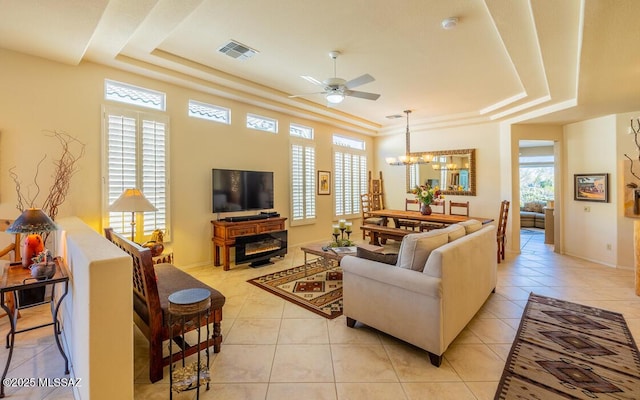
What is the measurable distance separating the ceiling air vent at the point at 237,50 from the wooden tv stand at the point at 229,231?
2.52m

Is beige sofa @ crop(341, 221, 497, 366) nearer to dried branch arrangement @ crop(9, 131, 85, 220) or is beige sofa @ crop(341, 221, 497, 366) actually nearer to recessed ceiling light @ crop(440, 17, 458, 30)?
recessed ceiling light @ crop(440, 17, 458, 30)

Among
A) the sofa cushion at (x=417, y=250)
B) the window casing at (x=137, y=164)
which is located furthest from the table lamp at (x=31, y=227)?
the sofa cushion at (x=417, y=250)

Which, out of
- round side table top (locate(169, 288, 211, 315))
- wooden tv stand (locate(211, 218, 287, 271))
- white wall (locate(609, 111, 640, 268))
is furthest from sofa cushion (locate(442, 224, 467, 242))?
white wall (locate(609, 111, 640, 268))

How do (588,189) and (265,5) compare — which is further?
(588,189)

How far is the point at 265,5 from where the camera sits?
8.83ft

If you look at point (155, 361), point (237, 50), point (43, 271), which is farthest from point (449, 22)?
point (43, 271)

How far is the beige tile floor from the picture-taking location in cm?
196

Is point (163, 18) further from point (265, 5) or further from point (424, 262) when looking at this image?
point (424, 262)

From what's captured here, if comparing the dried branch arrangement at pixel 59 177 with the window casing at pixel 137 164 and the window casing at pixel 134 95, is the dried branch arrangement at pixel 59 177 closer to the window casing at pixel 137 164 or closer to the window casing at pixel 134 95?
the window casing at pixel 137 164

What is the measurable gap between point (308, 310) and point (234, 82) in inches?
143

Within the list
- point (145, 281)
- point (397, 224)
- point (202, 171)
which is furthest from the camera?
point (397, 224)

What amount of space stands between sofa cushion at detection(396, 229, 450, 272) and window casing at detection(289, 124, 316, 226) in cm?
397

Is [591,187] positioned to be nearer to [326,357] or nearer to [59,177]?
[326,357]

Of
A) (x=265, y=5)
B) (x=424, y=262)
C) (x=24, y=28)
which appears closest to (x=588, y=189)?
(x=424, y=262)
